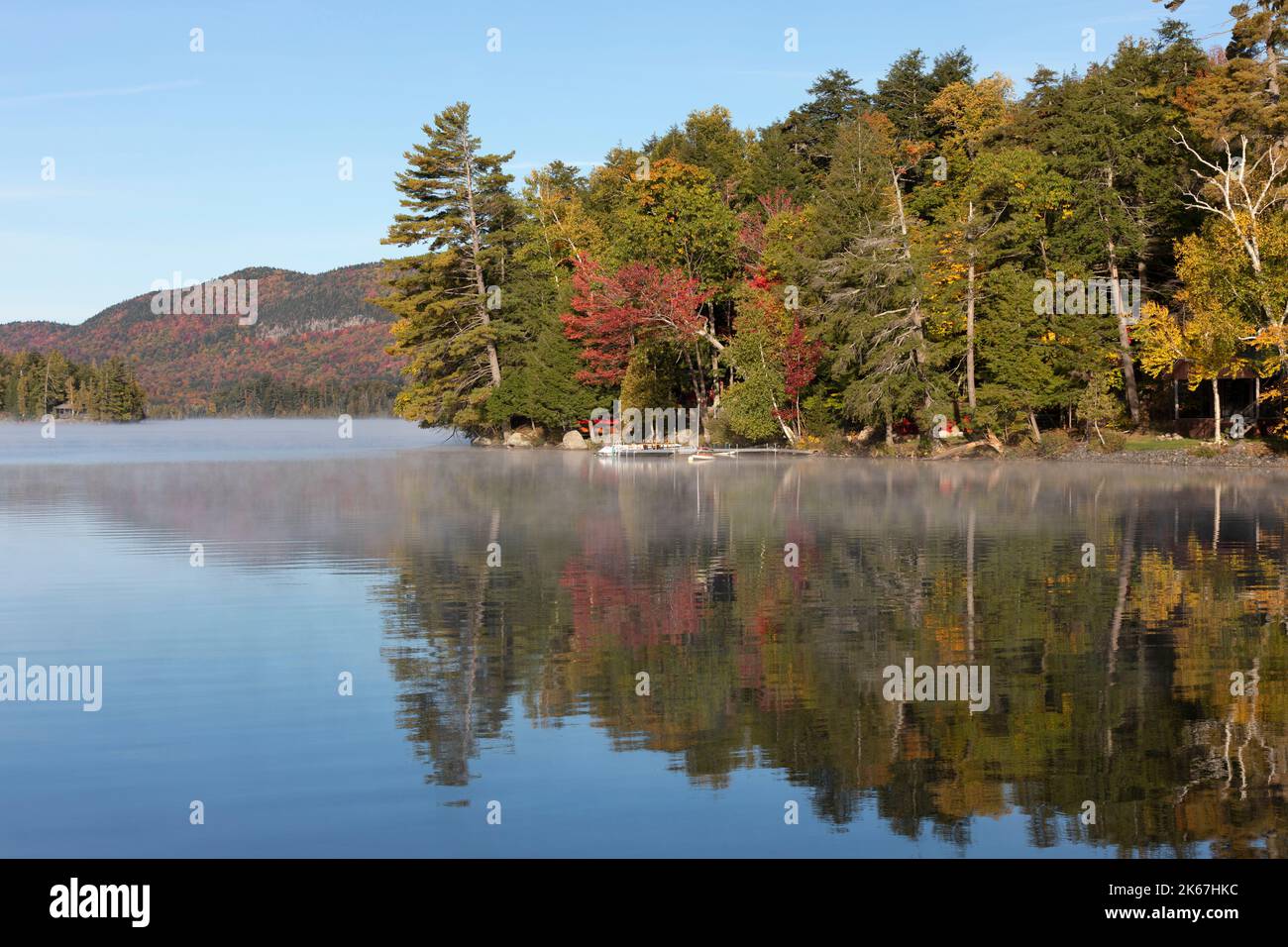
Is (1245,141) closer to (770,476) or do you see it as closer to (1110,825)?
(770,476)

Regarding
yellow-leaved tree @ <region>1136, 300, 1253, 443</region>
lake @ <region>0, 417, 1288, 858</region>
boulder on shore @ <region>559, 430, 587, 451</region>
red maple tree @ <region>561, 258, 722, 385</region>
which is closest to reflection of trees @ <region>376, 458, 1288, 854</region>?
lake @ <region>0, 417, 1288, 858</region>

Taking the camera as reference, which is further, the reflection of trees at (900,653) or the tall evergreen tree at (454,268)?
the tall evergreen tree at (454,268)

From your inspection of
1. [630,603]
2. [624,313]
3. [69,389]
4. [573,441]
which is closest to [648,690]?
[630,603]

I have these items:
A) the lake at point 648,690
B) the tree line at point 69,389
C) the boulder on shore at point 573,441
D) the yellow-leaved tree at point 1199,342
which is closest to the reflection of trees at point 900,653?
the lake at point 648,690

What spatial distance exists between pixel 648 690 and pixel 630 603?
5.51m

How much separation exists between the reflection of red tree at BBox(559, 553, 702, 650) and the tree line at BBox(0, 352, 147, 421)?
17047cm

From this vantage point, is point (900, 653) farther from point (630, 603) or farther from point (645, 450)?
point (645, 450)

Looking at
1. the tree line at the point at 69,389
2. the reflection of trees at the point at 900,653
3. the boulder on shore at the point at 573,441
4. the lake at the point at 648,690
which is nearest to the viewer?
the lake at the point at 648,690

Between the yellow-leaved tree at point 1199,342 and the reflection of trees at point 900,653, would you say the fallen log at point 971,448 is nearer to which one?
the yellow-leaved tree at point 1199,342

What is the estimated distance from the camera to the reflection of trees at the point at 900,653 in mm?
9555

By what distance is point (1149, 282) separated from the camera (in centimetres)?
6500

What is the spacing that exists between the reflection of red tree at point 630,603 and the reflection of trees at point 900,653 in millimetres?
81
